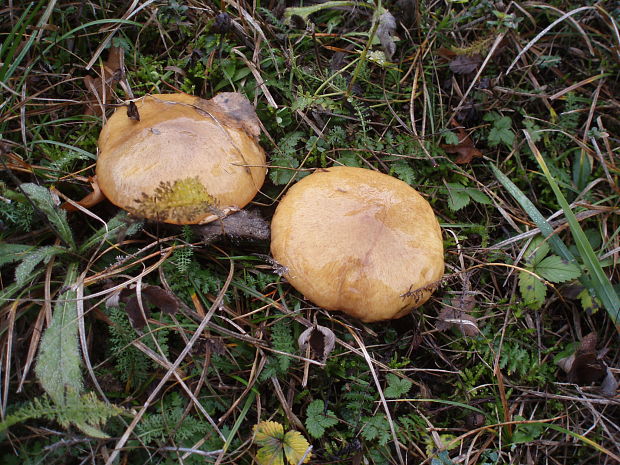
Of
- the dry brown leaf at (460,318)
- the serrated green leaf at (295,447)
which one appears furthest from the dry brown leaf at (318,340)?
the dry brown leaf at (460,318)

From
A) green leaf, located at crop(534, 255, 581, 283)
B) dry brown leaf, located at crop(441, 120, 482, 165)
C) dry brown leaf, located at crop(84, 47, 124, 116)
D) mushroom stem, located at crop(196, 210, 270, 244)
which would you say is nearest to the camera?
mushroom stem, located at crop(196, 210, 270, 244)

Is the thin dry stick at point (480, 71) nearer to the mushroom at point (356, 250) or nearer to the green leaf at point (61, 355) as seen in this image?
the mushroom at point (356, 250)

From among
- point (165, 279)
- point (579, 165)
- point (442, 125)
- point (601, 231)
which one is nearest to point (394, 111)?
point (442, 125)

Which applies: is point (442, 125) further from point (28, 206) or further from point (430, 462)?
point (28, 206)

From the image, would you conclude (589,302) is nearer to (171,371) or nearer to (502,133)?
(502,133)

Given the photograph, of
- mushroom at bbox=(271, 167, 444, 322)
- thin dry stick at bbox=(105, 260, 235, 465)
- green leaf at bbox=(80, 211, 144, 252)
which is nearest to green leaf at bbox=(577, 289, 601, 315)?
mushroom at bbox=(271, 167, 444, 322)

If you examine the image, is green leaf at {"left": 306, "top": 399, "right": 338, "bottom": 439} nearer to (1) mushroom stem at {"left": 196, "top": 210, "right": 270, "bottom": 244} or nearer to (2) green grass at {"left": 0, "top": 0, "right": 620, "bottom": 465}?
(2) green grass at {"left": 0, "top": 0, "right": 620, "bottom": 465}

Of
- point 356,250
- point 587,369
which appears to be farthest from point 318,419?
point 587,369
